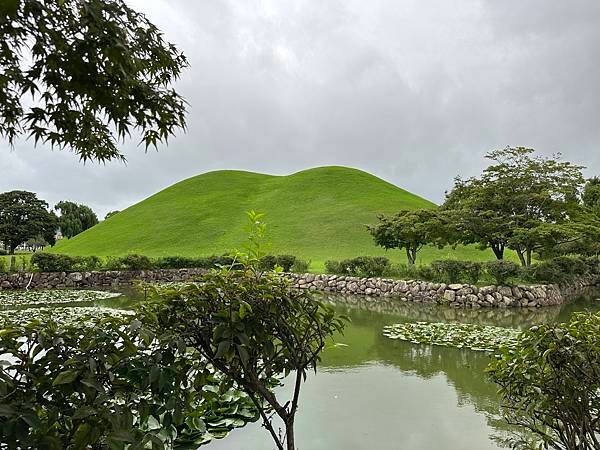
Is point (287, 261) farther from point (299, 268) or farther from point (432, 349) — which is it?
point (432, 349)

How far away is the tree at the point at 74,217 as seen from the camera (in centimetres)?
5173

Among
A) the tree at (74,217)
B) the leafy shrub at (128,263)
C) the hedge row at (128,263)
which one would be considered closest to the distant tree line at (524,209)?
the hedge row at (128,263)

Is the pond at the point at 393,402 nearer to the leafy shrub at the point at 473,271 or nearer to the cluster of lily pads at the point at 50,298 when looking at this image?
the leafy shrub at the point at 473,271

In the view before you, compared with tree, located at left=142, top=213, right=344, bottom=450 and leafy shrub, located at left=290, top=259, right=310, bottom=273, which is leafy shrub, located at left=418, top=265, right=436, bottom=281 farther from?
tree, located at left=142, top=213, right=344, bottom=450

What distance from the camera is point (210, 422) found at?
4055 millimetres

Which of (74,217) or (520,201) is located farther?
(74,217)

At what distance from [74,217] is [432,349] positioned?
56718mm

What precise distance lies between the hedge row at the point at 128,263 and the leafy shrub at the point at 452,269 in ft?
22.6

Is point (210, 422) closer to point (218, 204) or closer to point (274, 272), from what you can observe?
point (274, 272)

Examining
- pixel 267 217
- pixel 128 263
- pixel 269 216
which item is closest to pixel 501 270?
pixel 128 263

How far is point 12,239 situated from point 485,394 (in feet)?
143

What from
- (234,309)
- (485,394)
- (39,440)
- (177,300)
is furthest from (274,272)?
(485,394)

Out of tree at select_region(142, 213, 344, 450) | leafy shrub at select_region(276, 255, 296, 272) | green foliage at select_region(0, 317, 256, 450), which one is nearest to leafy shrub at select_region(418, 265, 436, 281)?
leafy shrub at select_region(276, 255, 296, 272)

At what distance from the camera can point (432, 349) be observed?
7387 mm
